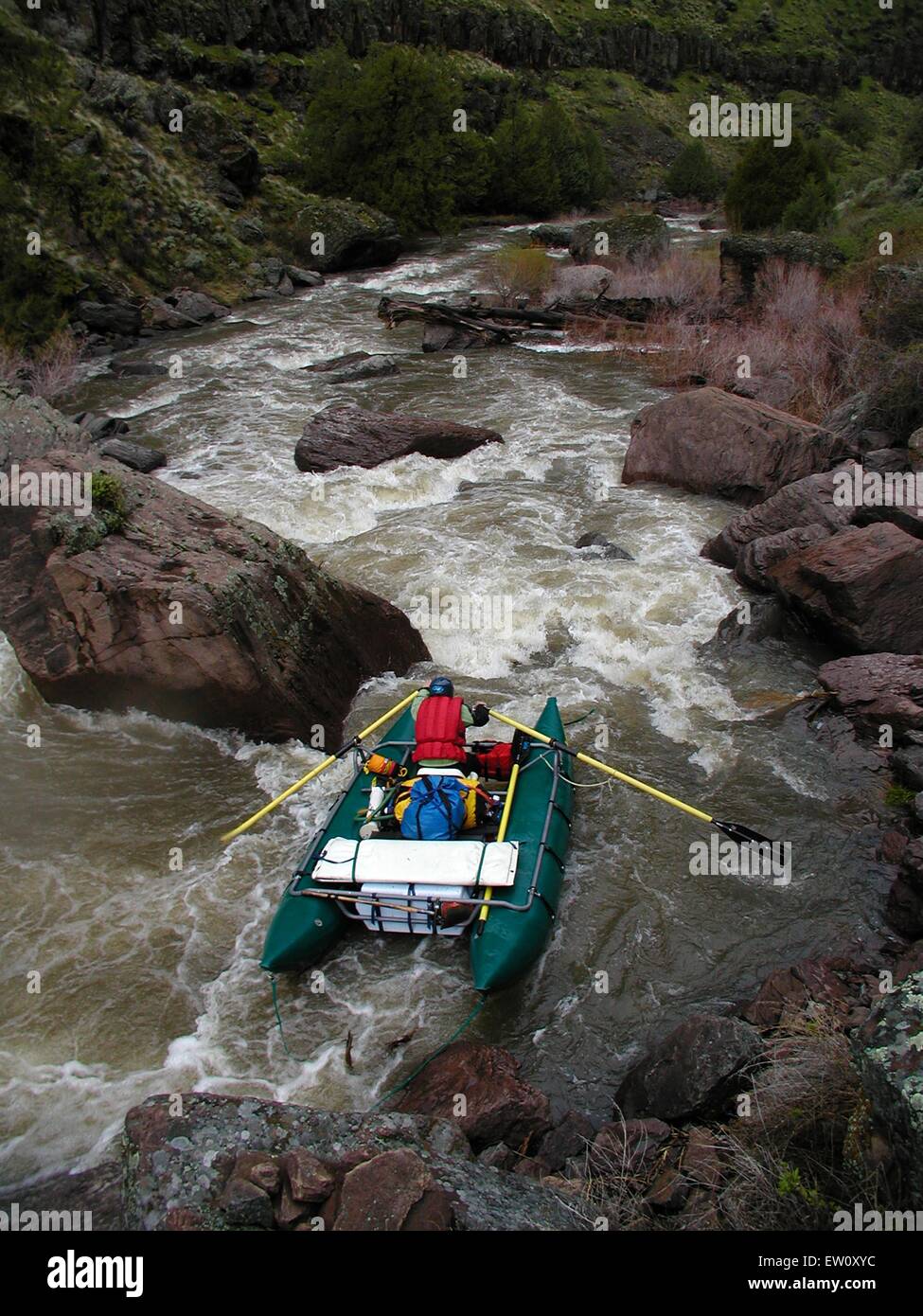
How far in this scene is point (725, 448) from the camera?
11.9 m

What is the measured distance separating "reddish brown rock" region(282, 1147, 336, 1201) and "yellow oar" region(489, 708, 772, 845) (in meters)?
3.85

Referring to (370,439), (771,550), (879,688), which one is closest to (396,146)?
(370,439)

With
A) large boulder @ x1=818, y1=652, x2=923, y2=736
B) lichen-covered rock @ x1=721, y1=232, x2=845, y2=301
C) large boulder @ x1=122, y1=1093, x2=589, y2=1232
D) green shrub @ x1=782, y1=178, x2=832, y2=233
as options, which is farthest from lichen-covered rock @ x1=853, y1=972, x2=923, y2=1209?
green shrub @ x1=782, y1=178, x2=832, y2=233

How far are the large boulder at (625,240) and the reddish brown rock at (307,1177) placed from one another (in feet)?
72.9

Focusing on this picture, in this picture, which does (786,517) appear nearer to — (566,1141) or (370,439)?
(370,439)

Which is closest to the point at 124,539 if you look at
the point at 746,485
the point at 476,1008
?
the point at 476,1008

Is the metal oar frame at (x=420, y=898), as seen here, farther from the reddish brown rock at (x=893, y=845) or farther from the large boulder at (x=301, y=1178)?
the reddish brown rock at (x=893, y=845)

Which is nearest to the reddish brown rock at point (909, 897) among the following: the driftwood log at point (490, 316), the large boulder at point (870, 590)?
the large boulder at point (870, 590)

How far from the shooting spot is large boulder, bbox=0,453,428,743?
23.2 feet

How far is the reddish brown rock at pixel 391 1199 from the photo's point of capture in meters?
3.10

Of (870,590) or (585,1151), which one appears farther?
(870,590)

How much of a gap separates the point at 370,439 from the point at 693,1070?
10686 millimetres

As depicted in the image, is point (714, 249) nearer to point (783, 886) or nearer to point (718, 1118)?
point (783, 886)
